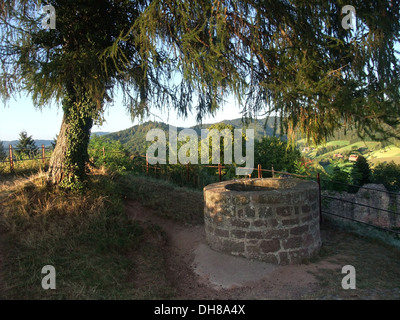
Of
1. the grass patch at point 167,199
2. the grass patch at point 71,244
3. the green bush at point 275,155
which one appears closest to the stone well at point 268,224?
the grass patch at point 71,244

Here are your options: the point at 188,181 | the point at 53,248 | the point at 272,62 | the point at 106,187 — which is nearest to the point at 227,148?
the point at 188,181

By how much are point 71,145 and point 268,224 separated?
530 cm

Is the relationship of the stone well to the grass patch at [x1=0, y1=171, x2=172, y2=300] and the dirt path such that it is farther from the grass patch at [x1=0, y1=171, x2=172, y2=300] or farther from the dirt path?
the grass patch at [x1=0, y1=171, x2=172, y2=300]

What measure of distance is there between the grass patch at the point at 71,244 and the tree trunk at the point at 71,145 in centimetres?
35

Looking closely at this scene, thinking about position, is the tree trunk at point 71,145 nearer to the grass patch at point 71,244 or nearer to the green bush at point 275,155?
the grass patch at point 71,244

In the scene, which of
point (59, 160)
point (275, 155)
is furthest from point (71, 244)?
point (275, 155)

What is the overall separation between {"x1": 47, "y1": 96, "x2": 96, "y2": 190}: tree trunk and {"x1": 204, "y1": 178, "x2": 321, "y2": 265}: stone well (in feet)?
13.0

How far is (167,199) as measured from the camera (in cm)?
941

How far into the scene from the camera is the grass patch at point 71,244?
4.75 metres

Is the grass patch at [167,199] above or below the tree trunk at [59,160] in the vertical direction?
below

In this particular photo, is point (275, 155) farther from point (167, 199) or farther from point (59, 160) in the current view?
point (59, 160)

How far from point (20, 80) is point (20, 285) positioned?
453 centimetres

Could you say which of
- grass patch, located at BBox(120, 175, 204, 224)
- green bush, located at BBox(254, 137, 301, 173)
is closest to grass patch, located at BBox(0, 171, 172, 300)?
grass patch, located at BBox(120, 175, 204, 224)

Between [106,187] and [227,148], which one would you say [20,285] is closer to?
[106,187]
